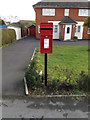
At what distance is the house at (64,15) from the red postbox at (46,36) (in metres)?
15.4

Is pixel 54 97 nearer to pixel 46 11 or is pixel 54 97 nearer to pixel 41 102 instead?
pixel 41 102

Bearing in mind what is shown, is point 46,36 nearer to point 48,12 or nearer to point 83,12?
point 48,12

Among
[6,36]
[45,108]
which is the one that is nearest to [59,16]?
[6,36]

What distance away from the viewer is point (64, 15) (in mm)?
18750

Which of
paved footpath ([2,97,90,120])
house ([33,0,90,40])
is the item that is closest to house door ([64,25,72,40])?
house ([33,0,90,40])

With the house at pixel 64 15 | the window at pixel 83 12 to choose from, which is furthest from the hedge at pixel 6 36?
the window at pixel 83 12

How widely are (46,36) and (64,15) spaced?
17.4 meters

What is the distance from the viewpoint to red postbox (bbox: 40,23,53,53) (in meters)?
3.28

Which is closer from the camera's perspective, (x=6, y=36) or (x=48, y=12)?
(x=6, y=36)

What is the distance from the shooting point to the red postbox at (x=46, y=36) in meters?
3.28

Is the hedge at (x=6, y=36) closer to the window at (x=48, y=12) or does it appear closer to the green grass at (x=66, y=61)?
the green grass at (x=66, y=61)

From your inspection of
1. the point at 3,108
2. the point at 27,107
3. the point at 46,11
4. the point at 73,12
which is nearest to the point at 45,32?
the point at 27,107

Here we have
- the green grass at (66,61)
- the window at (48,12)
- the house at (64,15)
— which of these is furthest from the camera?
the window at (48,12)

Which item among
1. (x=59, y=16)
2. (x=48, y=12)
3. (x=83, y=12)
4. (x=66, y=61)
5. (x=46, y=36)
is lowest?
(x=66, y=61)
